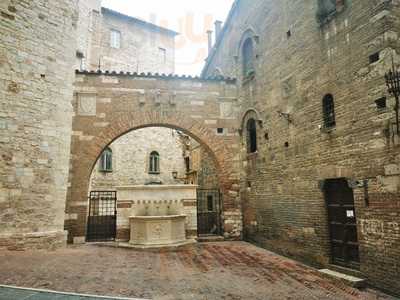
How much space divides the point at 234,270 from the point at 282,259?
1819 mm

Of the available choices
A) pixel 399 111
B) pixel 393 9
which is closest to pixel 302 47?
pixel 393 9

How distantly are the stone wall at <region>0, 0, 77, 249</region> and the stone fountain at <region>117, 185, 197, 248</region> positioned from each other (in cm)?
185

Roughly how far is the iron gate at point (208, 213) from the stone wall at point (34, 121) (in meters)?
6.01

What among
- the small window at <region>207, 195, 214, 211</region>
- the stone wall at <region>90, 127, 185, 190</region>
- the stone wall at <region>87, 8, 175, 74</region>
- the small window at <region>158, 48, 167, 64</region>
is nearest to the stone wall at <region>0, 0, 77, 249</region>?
the small window at <region>207, 195, 214, 211</region>

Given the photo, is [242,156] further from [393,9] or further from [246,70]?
[393,9]

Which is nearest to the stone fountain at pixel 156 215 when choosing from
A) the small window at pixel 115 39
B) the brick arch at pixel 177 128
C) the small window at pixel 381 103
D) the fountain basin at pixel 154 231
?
the fountain basin at pixel 154 231

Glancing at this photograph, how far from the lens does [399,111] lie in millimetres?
4809

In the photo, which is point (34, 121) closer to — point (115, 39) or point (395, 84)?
point (395, 84)

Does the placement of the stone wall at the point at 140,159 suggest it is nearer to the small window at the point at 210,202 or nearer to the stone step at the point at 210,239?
the small window at the point at 210,202

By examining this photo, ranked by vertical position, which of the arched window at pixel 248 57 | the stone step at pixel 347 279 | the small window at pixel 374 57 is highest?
the arched window at pixel 248 57

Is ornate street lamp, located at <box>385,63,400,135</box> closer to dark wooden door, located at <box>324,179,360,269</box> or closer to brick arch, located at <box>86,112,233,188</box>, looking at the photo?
dark wooden door, located at <box>324,179,360,269</box>

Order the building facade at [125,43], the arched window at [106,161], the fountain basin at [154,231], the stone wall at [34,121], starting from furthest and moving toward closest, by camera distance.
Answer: the building facade at [125,43] → the arched window at [106,161] → the fountain basin at [154,231] → the stone wall at [34,121]

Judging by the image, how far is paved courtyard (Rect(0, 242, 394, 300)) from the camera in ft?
15.5

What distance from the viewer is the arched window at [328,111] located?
6.39m
